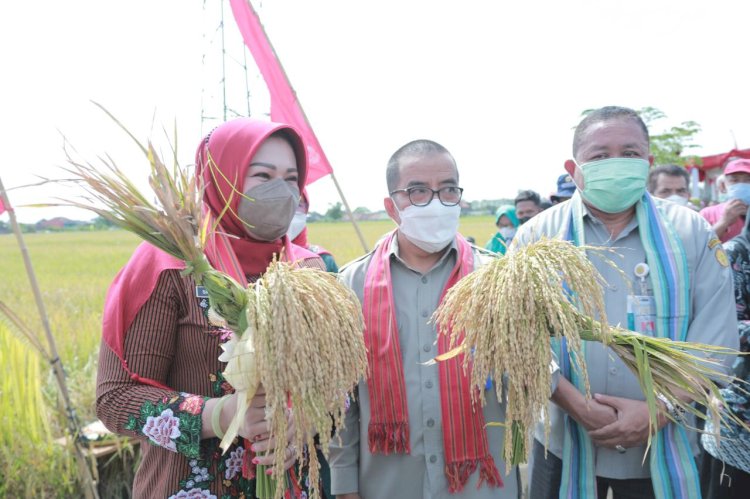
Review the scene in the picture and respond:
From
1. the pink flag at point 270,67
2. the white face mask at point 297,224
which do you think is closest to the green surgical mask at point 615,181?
the white face mask at point 297,224

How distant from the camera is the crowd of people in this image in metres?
1.82

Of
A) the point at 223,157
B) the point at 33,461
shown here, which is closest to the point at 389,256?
the point at 223,157

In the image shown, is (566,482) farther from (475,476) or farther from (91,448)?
(91,448)

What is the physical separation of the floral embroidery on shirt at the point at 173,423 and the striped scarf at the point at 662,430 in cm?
151

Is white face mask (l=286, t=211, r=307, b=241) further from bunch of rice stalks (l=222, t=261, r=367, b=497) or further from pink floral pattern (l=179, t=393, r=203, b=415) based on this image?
bunch of rice stalks (l=222, t=261, r=367, b=497)

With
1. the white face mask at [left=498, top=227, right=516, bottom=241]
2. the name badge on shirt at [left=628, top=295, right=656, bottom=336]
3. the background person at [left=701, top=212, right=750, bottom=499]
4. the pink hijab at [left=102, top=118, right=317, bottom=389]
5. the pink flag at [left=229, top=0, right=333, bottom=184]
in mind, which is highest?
the pink flag at [left=229, top=0, right=333, bottom=184]

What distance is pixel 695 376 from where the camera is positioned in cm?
172

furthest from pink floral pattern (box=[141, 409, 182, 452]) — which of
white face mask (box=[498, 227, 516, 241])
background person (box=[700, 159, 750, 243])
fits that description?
white face mask (box=[498, 227, 516, 241])

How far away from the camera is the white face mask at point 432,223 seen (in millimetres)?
2307

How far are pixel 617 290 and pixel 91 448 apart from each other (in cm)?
351

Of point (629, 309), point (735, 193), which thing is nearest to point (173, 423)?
point (629, 309)

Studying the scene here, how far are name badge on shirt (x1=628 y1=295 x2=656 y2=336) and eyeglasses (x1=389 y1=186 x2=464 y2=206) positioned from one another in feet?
3.06

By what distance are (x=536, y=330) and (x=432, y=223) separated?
0.84 metres

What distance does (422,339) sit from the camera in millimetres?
2312
